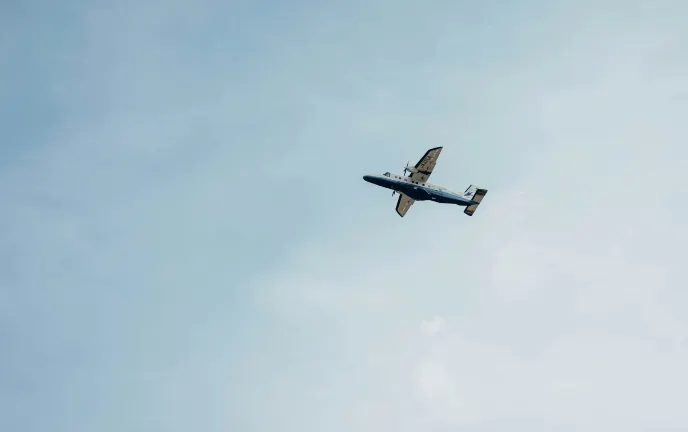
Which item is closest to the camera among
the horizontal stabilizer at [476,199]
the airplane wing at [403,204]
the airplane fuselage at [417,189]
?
the airplane fuselage at [417,189]

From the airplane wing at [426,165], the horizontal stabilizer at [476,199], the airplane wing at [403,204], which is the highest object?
the airplane wing at [426,165]

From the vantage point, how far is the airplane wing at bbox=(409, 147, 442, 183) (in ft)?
482

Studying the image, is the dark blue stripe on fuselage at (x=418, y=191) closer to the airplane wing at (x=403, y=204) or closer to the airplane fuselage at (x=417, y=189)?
the airplane fuselage at (x=417, y=189)

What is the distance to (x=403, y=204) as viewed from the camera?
156 meters

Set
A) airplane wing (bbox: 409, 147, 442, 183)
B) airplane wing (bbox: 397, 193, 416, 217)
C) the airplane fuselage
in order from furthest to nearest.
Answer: airplane wing (bbox: 397, 193, 416, 217), airplane wing (bbox: 409, 147, 442, 183), the airplane fuselage

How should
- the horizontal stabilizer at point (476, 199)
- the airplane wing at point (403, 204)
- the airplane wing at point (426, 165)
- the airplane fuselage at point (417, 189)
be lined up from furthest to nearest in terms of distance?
the airplane wing at point (403, 204) < the horizontal stabilizer at point (476, 199) < the airplane wing at point (426, 165) < the airplane fuselage at point (417, 189)

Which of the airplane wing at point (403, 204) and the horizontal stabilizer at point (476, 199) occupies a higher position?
the airplane wing at point (403, 204)

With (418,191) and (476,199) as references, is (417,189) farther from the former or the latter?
(476,199)

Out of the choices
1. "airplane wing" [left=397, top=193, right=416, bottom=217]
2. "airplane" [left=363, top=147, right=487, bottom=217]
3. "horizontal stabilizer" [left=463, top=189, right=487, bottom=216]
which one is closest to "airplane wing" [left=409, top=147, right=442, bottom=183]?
"airplane" [left=363, top=147, right=487, bottom=217]

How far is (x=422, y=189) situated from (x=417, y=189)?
1.08 m

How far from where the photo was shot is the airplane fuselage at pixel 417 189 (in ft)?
481

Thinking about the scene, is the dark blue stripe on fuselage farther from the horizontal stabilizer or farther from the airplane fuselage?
the horizontal stabilizer

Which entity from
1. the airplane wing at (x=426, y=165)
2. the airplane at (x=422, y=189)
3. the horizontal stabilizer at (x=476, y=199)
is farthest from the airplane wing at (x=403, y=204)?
the horizontal stabilizer at (x=476, y=199)

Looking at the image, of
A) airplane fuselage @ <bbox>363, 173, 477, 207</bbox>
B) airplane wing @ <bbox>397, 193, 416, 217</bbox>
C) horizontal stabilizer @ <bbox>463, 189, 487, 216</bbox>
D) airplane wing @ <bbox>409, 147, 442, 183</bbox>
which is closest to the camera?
airplane fuselage @ <bbox>363, 173, 477, 207</bbox>
